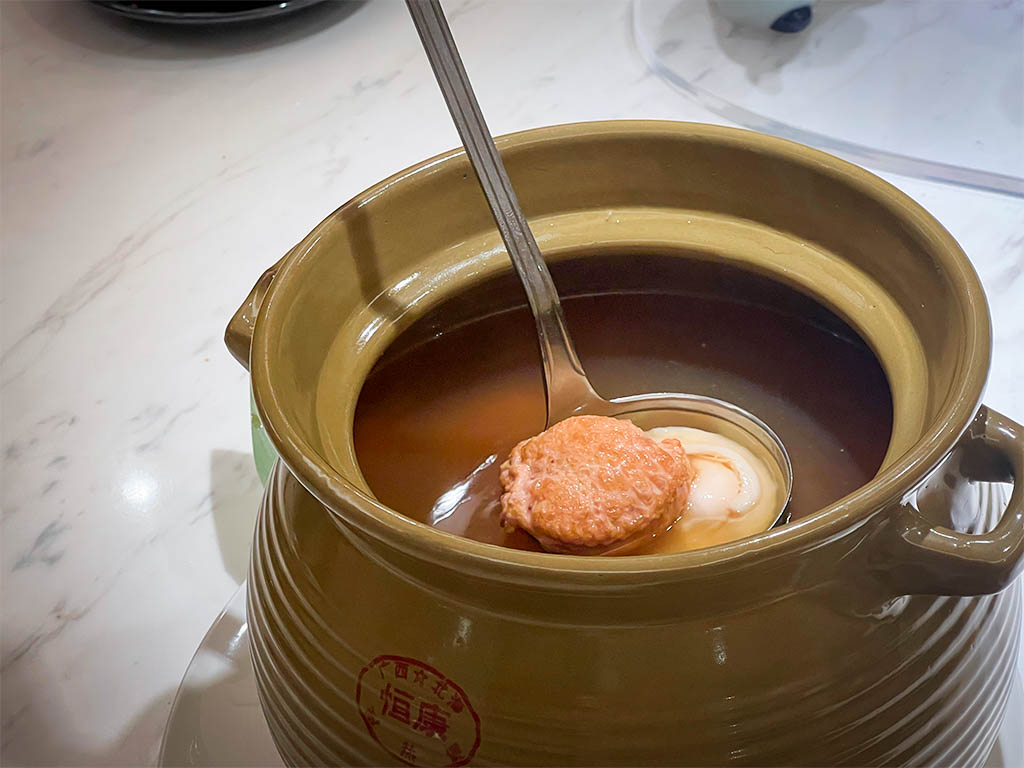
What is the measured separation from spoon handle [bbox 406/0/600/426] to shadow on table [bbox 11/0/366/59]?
917 millimetres

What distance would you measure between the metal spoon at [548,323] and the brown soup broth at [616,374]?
15 millimetres

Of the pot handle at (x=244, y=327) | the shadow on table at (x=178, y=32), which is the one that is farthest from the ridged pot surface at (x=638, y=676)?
the shadow on table at (x=178, y=32)

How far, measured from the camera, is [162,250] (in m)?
1.07

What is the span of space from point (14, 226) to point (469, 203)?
0.74 m

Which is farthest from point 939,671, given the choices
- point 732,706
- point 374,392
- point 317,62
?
point 317,62

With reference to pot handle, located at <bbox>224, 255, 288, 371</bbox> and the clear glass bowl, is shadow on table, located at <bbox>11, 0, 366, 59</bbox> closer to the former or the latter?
the clear glass bowl

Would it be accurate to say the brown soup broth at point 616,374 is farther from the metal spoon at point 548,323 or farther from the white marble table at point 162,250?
the white marble table at point 162,250

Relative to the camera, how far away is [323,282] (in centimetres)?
51

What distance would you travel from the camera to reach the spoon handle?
49 centimetres

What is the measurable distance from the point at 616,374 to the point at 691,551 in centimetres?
27

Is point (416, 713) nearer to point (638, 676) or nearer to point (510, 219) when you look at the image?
point (638, 676)

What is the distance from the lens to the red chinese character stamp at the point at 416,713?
1.30 ft

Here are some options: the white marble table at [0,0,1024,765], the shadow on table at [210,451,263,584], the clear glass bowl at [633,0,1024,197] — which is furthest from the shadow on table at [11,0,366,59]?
the shadow on table at [210,451,263,584]

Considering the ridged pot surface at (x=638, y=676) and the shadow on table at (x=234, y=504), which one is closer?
the ridged pot surface at (x=638, y=676)
